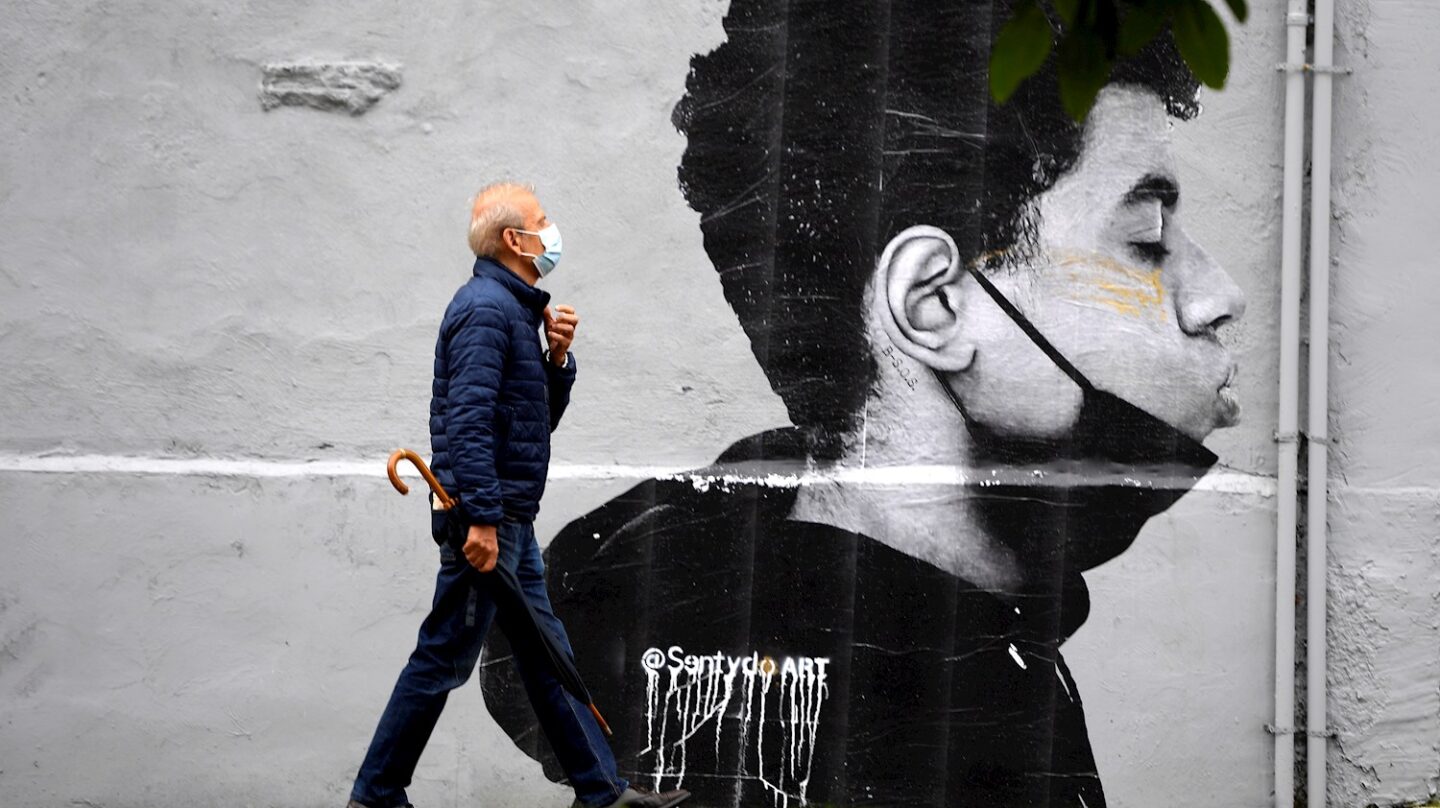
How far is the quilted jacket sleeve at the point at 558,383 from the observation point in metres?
4.55

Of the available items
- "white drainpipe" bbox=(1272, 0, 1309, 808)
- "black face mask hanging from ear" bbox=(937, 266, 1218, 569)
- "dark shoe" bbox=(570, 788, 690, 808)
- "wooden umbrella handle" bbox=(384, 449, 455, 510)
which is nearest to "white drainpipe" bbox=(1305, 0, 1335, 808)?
"white drainpipe" bbox=(1272, 0, 1309, 808)

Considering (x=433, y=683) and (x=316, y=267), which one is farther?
(x=316, y=267)

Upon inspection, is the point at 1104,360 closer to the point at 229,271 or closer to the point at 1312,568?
the point at 1312,568

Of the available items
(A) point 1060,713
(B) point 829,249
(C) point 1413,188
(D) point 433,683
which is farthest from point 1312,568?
(D) point 433,683

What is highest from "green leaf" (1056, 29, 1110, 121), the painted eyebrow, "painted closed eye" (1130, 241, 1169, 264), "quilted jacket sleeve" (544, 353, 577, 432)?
the painted eyebrow

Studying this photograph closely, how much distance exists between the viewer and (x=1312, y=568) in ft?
17.0

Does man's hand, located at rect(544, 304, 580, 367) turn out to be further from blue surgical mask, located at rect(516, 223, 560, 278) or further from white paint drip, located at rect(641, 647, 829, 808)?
white paint drip, located at rect(641, 647, 829, 808)

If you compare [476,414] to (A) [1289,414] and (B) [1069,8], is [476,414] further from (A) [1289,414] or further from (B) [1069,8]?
(A) [1289,414]

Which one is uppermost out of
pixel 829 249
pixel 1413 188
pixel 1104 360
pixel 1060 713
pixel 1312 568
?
pixel 1413 188

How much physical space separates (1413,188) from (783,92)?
2166 mm

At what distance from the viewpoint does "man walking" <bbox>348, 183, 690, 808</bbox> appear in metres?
4.18

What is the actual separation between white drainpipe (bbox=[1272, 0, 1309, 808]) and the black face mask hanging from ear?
265 millimetres

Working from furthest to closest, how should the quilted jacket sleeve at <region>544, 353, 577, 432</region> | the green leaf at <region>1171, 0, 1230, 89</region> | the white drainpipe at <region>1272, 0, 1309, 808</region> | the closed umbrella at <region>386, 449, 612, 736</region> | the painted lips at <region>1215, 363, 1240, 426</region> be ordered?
the painted lips at <region>1215, 363, 1240, 426</region>, the white drainpipe at <region>1272, 0, 1309, 808</region>, the quilted jacket sleeve at <region>544, 353, 577, 432</region>, the closed umbrella at <region>386, 449, 612, 736</region>, the green leaf at <region>1171, 0, 1230, 89</region>

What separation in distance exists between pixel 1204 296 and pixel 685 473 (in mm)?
1872
